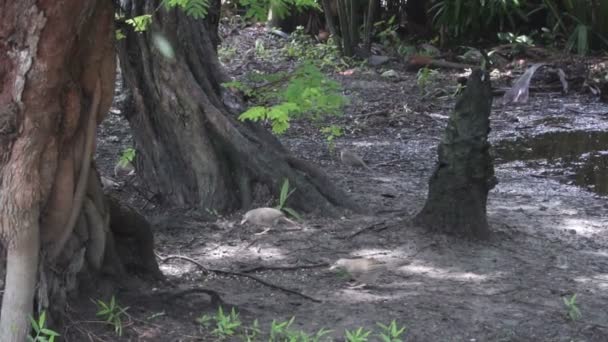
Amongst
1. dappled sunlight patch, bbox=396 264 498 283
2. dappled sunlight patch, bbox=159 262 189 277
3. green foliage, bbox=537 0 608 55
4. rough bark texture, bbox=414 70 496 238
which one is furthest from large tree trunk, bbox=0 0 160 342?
green foliage, bbox=537 0 608 55

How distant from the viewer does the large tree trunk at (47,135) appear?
11.3 feet

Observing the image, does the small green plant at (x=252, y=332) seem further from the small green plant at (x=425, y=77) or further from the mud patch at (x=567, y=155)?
the small green plant at (x=425, y=77)

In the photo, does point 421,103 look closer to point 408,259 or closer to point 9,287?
point 408,259

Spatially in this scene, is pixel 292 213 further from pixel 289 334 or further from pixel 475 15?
pixel 475 15

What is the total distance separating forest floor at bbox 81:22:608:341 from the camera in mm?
4340

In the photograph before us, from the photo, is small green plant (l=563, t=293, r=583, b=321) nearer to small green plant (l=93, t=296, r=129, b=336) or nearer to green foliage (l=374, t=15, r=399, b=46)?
small green plant (l=93, t=296, r=129, b=336)

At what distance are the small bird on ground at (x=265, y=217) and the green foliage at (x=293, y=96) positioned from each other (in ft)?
2.95

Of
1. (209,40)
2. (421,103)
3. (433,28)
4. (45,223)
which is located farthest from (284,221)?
(433,28)

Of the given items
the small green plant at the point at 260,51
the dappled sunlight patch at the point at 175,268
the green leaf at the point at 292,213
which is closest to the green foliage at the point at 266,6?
the dappled sunlight patch at the point at 175,268

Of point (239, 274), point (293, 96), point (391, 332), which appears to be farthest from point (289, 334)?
point (293, 96)

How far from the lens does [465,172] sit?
18.3 ft

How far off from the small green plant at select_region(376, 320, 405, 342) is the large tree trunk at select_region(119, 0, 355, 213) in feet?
6.68

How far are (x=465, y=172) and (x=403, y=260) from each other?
2.16ft

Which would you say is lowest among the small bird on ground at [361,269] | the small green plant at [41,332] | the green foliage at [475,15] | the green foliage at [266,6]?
the small bird on ground at [361,269]
